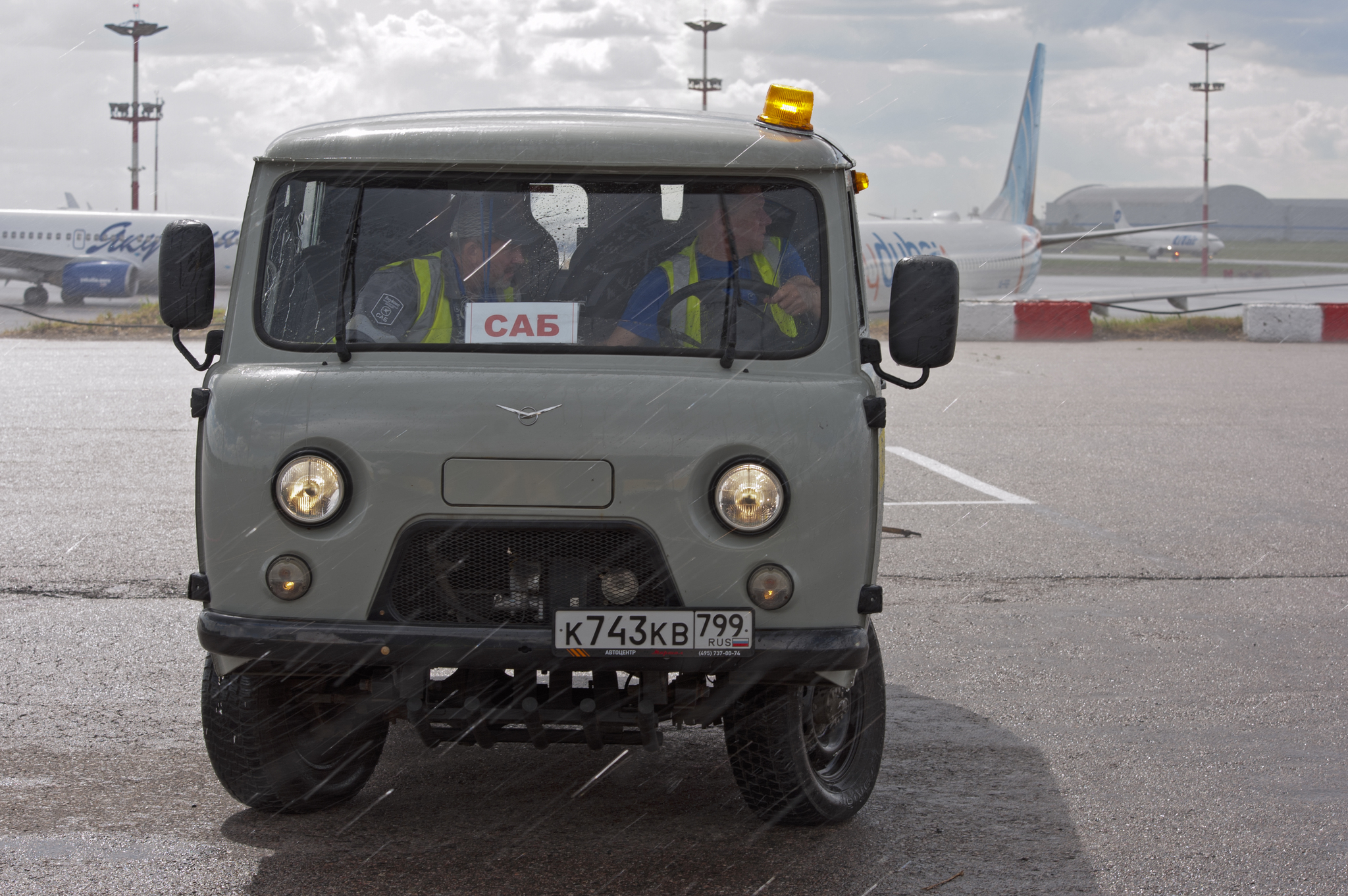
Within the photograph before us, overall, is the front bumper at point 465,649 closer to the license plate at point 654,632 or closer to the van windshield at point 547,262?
the license plate at point 654,632

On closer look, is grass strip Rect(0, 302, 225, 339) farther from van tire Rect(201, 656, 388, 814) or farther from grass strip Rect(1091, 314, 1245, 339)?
van tire Rect(201, 656, 388, 814)

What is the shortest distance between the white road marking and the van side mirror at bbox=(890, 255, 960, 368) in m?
5.57

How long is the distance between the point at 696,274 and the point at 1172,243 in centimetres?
10163

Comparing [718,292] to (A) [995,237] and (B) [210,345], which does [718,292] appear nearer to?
(B) [210,345]

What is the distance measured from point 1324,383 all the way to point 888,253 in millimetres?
13419

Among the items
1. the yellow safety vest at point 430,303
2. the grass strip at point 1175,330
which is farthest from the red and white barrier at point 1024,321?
the yellow safety vest at point 430,303

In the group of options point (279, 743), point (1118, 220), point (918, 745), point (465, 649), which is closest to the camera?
point (465, 649)

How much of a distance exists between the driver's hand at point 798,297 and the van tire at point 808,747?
925 mm

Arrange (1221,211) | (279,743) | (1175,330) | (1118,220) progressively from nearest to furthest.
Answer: (279,743), (1175,330), (1118,220), (1221,211)

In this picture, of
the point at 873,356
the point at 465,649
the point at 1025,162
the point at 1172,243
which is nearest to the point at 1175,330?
the point at 1025,162

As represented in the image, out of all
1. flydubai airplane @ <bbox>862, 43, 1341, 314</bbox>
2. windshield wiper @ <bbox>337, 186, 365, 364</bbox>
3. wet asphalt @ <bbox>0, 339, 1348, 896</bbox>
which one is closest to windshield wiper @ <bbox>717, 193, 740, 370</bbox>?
windshield wiper @ <bbox>337, 186, 365, 364</bbox>

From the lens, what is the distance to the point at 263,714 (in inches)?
155

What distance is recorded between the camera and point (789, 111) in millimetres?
4156

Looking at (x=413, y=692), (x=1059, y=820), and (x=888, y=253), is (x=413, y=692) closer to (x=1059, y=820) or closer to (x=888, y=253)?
(x=1059, y=820)
